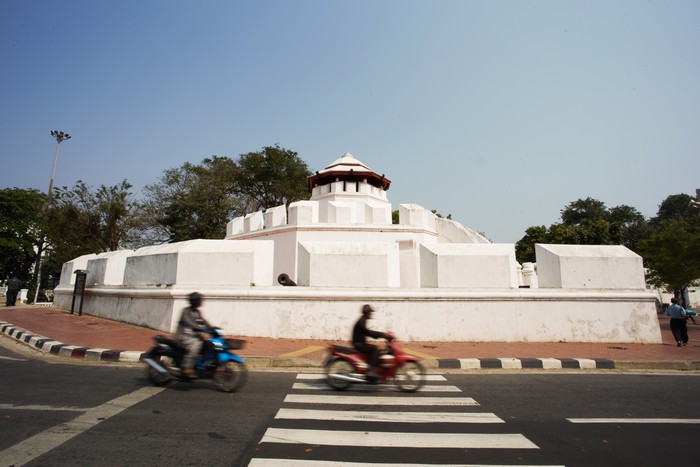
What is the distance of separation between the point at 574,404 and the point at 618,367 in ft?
12.4

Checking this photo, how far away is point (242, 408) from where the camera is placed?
4562mm

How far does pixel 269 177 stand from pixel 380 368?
35.7m

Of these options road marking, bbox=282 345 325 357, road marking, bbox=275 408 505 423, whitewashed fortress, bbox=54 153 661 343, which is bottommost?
road marking, bbox=275 408 505 423

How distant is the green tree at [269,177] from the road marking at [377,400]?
34364mm

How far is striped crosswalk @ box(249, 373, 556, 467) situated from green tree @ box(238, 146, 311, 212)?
34582 mm

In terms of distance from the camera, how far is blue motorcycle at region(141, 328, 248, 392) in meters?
5.36

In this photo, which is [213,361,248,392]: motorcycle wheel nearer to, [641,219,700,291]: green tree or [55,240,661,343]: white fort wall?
[55,240,661,343]: white fort wall

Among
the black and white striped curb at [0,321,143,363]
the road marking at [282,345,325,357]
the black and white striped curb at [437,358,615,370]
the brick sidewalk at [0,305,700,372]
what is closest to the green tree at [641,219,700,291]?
the brick sidewalk at [0,305,700,372]

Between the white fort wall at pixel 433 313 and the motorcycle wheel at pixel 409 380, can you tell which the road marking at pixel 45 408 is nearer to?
the motorcycle wheel at pixel 409 380

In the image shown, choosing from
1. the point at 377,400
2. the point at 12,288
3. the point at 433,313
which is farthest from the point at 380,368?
the point at 12,288

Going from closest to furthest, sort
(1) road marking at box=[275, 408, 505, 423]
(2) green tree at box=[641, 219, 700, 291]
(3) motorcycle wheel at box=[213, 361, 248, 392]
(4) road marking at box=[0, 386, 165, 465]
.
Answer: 1. (4) road marking at box=[0, 386, 165, 465]
2. (1) road marking at box=[275, 408, 505, 423]
3. (3) motorcycle wheel at box=[213, 361, 248, 392]
4. (2) green tree at box=[641, 219, 700, 291]

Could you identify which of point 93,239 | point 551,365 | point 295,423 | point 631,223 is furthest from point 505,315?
point 631,223

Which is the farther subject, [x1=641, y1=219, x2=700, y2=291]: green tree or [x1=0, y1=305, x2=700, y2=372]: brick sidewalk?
[x1=641, y1=219, x2=700, y2=291]: green tree

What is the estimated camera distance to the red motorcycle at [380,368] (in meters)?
5.64
